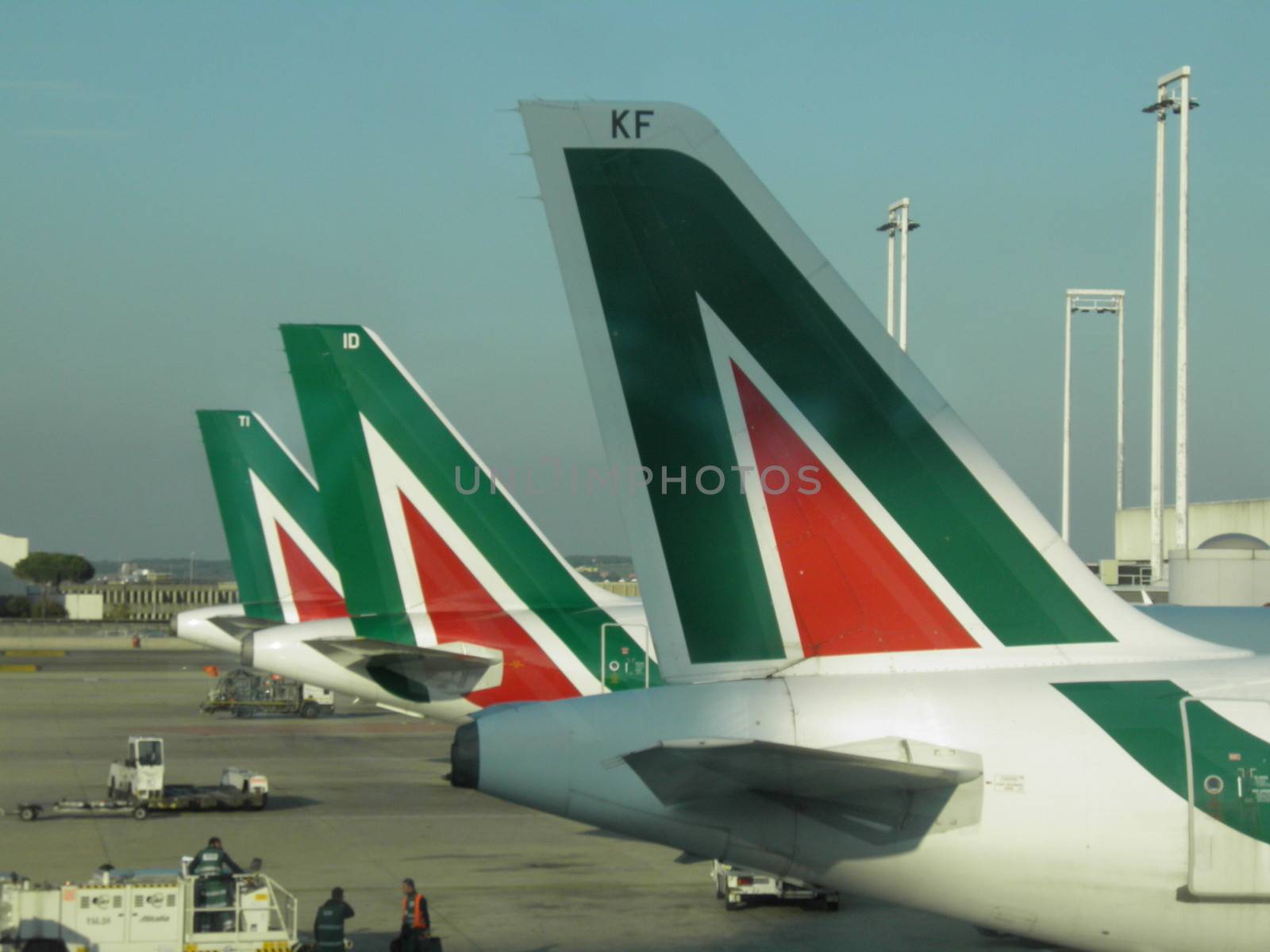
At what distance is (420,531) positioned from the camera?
87.0 ft

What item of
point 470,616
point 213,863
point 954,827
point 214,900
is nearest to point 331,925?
point 214,900

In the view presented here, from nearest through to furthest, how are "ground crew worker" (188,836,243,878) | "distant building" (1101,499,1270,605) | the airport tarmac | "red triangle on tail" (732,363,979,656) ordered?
1. "red triangle on tail" (732,363,979,656)
2. "ground crew worker" (188,836,243,878)
3. the airport tarmac
4. "distant building" (1101,499,1270,605)

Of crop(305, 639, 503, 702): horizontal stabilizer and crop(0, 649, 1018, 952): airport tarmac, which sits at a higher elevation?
crop(305, 639, 503, 702): horizontal stabilizer

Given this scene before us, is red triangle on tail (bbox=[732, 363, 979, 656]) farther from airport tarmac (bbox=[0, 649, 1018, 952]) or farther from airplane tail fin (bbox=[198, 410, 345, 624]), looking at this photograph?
airplane tail fin (bbox=[198, 410, 345, 624])

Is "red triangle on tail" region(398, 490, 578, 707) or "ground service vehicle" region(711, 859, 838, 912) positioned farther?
"red triangle on tail" region(398, 490, 578, 707)

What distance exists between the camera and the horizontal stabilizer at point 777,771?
8.45m

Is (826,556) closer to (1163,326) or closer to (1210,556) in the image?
(1210,556)

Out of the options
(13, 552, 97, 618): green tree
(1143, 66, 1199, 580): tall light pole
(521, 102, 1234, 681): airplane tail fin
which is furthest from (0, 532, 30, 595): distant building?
(521, 102, 1234, 681): airplane tail fin

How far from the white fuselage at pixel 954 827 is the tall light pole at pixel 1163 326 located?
3445 cm

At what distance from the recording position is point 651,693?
32.7ft

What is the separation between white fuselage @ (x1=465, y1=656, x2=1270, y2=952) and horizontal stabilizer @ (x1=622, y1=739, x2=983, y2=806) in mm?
296

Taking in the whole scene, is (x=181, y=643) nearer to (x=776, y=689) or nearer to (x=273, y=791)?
(x=273, y=791)

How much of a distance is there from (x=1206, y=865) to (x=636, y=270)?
5522 millimetres

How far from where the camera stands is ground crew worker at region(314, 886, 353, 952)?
17422mm
